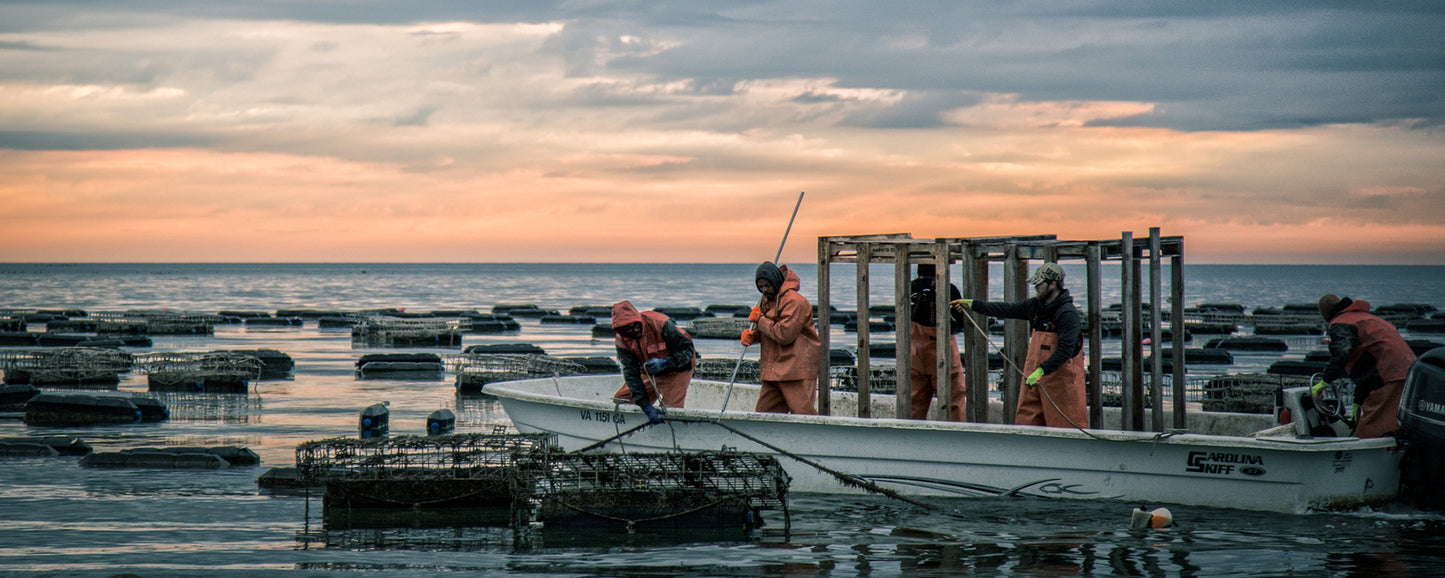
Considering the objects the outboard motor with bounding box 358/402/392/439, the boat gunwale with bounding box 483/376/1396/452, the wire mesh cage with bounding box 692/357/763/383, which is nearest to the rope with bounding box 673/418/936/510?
the boat gunwale with bounding box 483/376/1396/452

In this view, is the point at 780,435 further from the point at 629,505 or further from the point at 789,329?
the point at 629,505

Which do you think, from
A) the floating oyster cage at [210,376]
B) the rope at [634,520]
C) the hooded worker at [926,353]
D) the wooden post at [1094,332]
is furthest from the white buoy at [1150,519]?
the floating oyster cage at [210,376]

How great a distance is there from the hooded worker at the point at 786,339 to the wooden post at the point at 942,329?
115cm

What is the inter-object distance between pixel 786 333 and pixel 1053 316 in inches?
93.5

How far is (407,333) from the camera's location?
36.4 meters

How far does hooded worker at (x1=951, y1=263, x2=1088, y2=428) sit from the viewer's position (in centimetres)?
978

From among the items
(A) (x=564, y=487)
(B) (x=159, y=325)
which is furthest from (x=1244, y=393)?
(B) (x=159, y=325)

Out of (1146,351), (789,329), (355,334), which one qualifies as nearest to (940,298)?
(789,329)

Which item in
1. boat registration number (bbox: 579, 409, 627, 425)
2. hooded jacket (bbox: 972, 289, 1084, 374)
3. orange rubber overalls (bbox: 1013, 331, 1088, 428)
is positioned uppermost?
hooded jacket (bbox: 972, 289, 1084, 374)

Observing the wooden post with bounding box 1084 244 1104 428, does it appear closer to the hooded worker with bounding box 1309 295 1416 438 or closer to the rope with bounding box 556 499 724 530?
the hooded worker with bounding box 1309 295 1416 438

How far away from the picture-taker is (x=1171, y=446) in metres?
9.32

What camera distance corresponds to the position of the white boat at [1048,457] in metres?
9.07

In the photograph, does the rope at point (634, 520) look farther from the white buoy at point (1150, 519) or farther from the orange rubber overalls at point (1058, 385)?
the white buoy at point (1150, 519)

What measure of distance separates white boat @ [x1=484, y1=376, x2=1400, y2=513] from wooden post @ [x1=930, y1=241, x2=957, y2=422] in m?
0.61
